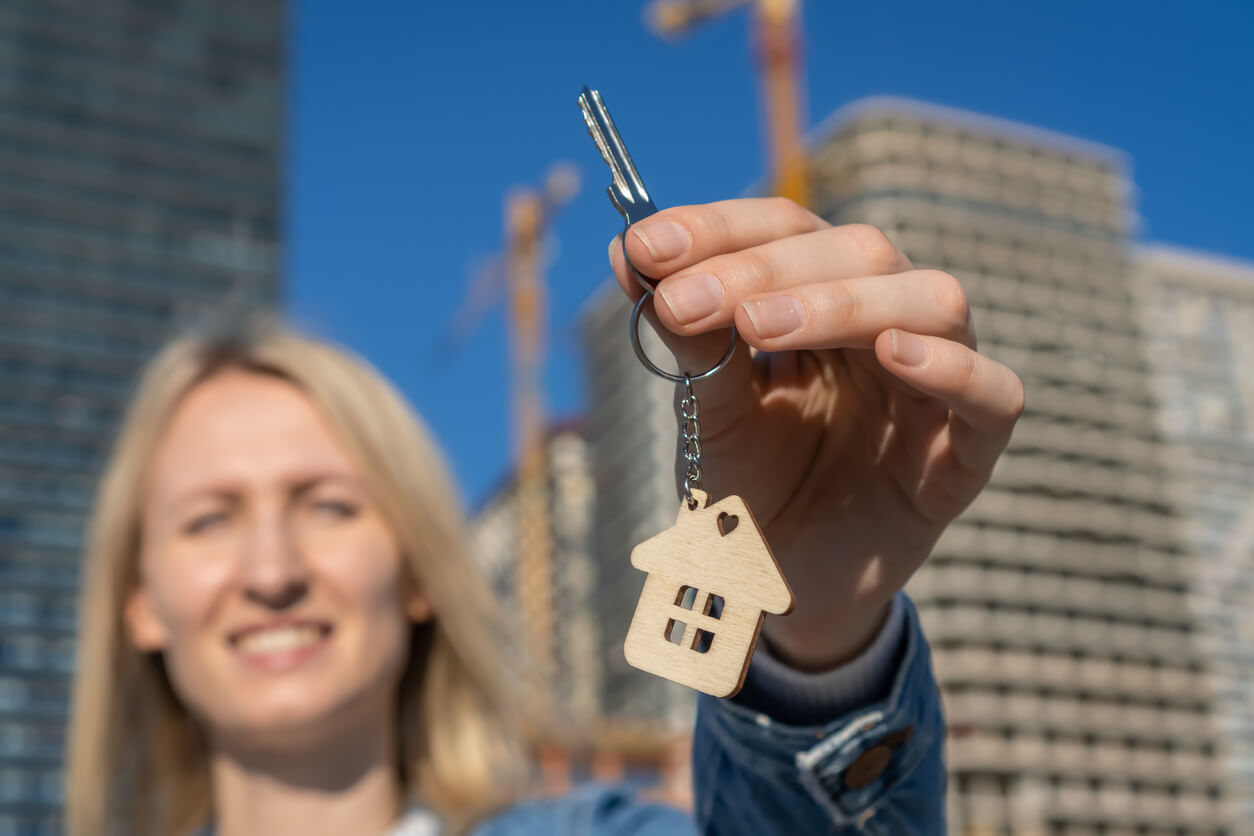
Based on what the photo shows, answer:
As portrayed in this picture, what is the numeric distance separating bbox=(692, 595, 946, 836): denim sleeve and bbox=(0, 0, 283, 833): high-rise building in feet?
284

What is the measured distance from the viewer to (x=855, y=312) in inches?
55.4

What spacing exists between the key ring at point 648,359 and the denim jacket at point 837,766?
24.0 inches

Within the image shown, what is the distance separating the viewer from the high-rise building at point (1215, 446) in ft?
355

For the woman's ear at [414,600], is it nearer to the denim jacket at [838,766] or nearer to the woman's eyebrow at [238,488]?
the woman's eyebrow at [238,488]

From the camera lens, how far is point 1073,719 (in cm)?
9819

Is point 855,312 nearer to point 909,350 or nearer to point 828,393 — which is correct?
point 909,350

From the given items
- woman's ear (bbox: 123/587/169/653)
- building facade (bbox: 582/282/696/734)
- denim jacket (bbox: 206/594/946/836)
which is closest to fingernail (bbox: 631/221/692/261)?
denim jacket (bbox: 206/594/946/836)

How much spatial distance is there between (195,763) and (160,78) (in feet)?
369

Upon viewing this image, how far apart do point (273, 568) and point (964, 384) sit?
175 cm

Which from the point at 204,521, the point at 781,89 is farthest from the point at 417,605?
the point at 781,89

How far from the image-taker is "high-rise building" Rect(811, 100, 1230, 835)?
319ft

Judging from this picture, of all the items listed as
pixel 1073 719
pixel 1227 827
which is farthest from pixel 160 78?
pixel 1227 827

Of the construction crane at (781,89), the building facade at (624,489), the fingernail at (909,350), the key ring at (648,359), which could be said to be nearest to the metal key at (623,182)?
the key ring at (648,359)

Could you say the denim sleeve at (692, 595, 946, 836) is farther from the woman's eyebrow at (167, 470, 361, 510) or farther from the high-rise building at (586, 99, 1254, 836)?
the high-rise building at (586, 99, 1254, 836)
